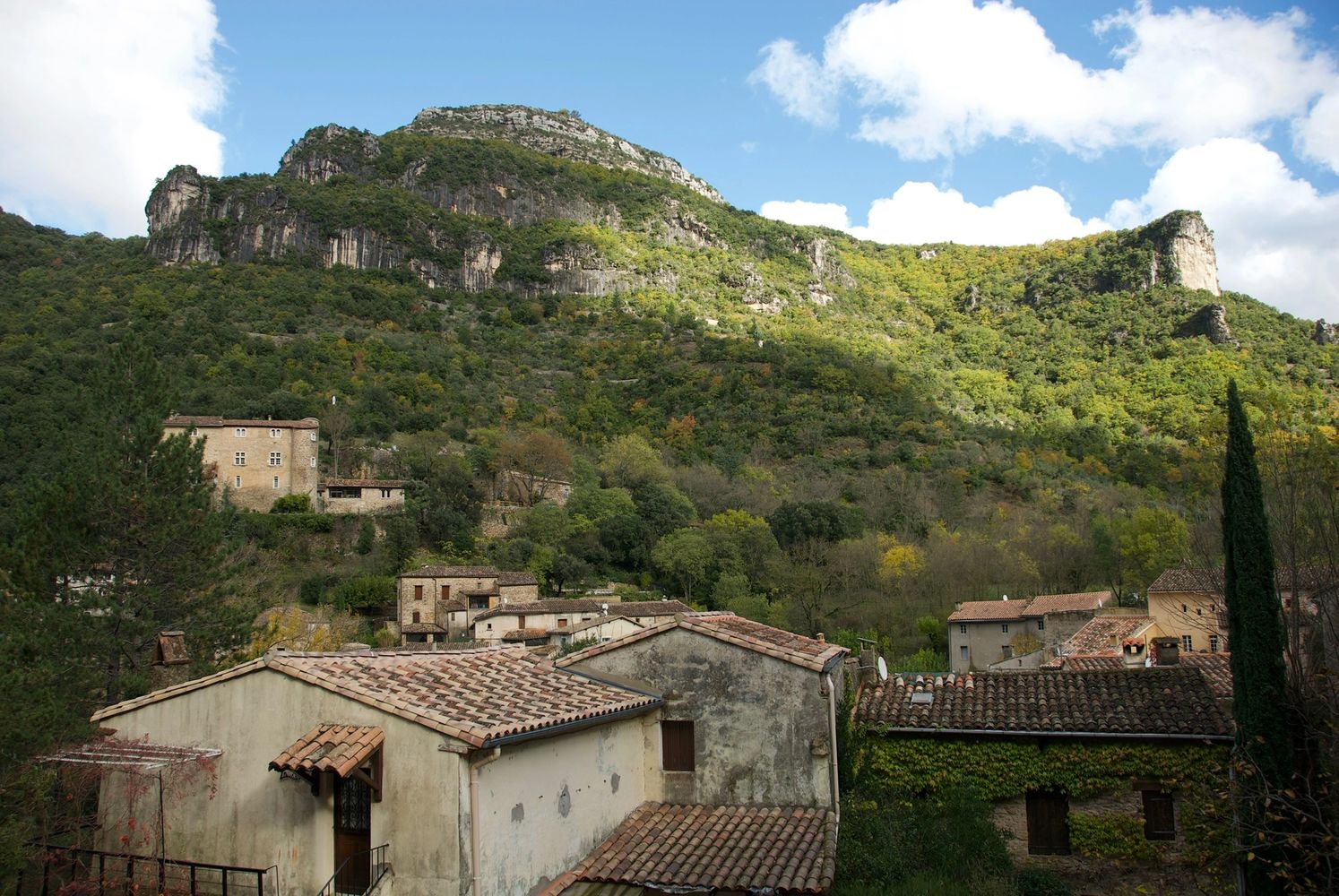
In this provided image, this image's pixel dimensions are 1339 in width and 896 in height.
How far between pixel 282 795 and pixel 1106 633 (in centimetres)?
3062

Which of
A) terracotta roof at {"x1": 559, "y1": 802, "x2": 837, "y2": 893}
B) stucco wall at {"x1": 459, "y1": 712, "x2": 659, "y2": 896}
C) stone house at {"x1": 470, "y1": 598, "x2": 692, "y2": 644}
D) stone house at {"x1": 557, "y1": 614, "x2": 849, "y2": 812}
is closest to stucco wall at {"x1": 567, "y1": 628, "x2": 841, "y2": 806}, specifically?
stone house at {"x1": 557, "y1": 614, "x2": 849, "y2": 812}

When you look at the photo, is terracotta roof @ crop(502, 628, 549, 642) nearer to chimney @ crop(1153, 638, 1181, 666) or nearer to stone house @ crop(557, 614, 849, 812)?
chimney @ crop(1153, 638, 1181, 666)

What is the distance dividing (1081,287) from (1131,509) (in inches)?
2862

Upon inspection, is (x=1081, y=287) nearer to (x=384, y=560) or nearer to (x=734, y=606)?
(x=734, y=606)

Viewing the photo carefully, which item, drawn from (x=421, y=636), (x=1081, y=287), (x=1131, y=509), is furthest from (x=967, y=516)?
(x=1081, y=287)

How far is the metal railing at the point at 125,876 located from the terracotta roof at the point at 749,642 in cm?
492

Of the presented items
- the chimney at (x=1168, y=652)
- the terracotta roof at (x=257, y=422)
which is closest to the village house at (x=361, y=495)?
the terracotta roof at (x=257, y=422)

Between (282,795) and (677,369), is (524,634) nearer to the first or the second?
(282,795)

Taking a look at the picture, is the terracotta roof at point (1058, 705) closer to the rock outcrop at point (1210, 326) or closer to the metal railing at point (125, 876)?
the metal railing at point (125, 876)

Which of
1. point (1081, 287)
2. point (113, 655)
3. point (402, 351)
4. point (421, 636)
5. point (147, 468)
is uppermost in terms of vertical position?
point (1081, 287)

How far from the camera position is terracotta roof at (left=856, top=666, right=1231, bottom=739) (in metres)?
13.4

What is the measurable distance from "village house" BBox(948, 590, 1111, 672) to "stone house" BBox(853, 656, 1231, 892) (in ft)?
78.3

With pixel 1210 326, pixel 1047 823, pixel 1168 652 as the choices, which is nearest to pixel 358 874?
pixel 1047 823

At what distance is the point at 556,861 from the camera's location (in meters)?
10.5
